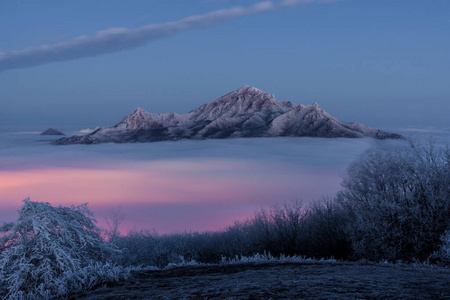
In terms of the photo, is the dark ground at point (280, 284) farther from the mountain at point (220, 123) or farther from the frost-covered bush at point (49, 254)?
the mountain at point (220, 123)

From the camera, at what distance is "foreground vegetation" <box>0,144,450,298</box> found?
8898 millimetres

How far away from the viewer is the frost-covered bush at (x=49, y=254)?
8367 millimetres

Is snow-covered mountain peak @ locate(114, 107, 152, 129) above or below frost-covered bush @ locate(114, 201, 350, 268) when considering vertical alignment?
above

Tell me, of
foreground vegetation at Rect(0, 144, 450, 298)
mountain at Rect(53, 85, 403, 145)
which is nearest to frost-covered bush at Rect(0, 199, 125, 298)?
foreground vegetation at Rect(0, 144, 450, 298)

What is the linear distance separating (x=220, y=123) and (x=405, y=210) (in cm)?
9208

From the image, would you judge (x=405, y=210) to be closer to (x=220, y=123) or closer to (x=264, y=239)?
(x=264, y=239)

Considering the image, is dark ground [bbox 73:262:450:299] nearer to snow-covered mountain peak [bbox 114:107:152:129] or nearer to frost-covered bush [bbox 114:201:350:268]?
frost-covered bush [bbox 114:201:350:268]

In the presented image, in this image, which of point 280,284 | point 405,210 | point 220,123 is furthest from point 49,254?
point 220,123

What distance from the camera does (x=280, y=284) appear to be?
22.7 ft

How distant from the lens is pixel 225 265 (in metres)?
10.0

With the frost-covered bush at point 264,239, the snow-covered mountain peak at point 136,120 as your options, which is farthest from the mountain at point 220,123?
the frost-covered bush at point 264,239

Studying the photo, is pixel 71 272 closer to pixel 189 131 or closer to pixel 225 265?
pixel 225 265

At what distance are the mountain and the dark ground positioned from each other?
86020 millimetres

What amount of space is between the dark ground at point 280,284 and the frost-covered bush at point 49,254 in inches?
22.4
